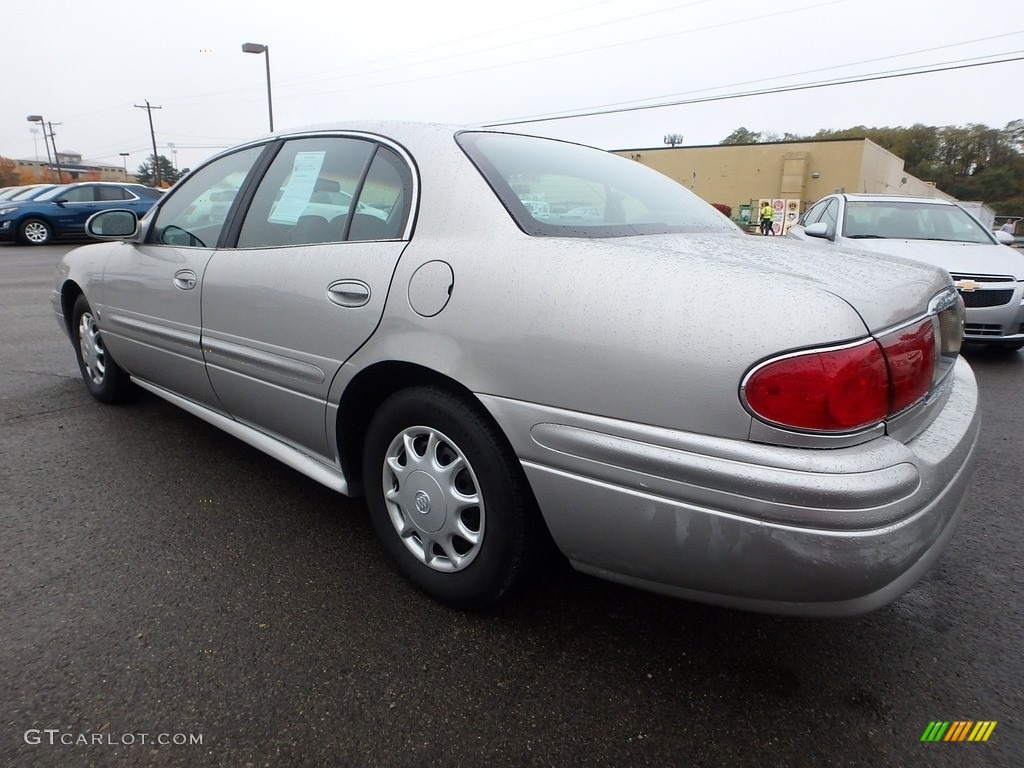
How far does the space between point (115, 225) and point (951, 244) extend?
6851mm

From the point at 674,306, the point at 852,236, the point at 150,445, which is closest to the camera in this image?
the point at 674,306

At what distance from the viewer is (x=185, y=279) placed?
115 inches

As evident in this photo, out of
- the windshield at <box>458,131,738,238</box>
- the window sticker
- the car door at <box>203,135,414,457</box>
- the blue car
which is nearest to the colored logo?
the windshield at <box>458,131,738,238</box>

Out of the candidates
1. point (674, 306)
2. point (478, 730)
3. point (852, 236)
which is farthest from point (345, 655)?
point (852, 236)

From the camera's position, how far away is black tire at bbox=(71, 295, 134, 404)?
3.89 m

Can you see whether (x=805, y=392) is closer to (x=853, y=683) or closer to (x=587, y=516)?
(x=587, y=516)

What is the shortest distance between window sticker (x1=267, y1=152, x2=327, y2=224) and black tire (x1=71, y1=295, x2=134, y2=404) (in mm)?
1916

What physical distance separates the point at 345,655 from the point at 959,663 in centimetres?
177

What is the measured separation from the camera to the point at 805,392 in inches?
55.4

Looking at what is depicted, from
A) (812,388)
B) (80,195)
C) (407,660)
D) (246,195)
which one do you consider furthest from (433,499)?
(80,195)

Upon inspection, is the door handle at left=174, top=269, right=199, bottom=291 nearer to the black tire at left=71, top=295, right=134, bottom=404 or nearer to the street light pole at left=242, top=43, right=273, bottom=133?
the black tire at left=71, top=295, right=134, bottom=404

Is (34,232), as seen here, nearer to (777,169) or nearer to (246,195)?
(246,195)

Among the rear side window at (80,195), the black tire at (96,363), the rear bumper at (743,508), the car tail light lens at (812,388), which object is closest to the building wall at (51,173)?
the rear side window at (80,195)

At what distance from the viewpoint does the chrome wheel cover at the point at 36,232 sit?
50.2 feet
